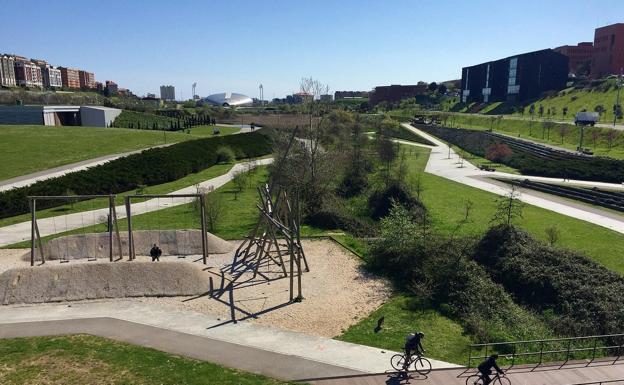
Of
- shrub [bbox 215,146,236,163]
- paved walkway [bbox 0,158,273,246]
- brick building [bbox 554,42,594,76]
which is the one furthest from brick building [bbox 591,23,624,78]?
paved walkway [bbox 0,158,273,246]

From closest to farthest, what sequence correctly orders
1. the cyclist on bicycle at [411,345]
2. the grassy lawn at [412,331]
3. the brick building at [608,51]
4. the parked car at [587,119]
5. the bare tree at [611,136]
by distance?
1. the cyclist on bicycle at [411,345]
2. the grassy lawn at [412,331]
3. the bare tree at [611,136]
4. the parked car at [587,119]
5. the brick building at [608,51]

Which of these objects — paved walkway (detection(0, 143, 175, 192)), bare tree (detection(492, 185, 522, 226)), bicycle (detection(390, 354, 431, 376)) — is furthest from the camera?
paved walkway (detection(0, 143, 175, 192))

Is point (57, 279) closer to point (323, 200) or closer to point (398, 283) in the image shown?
point (398, 283)

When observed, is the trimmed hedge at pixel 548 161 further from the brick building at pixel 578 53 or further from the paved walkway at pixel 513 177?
the brick building at pixel 578 53

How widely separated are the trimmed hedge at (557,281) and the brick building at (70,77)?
197 metres

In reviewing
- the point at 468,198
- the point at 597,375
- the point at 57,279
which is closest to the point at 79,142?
the point at 57,279

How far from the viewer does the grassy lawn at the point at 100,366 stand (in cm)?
1237

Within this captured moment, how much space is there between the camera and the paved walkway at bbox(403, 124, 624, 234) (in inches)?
1133

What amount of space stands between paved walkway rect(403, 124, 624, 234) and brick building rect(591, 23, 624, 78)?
62447 mm

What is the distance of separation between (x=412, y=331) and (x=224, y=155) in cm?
4162

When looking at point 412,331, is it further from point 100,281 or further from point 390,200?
point 390,200

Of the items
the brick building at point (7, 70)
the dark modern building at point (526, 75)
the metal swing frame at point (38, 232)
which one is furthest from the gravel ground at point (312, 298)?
the brick building at point (7, 70)

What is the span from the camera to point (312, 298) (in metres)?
18.5

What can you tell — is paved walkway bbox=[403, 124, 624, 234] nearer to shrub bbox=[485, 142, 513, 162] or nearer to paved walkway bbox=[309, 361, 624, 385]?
shrub bbox=[485, 142, 513, 162]
